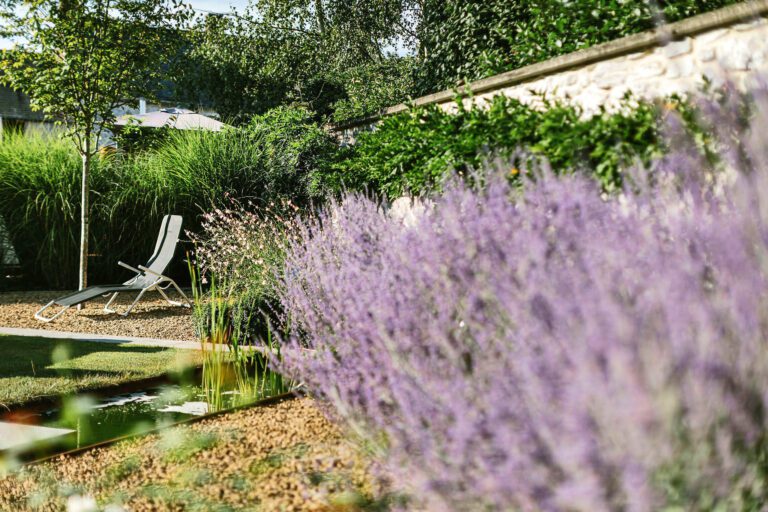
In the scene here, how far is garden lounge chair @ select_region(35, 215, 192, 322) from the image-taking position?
26.5 ft

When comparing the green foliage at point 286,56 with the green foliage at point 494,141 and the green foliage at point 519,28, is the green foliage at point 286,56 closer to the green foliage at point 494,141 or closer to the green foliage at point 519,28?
the green foliage at point 519,28

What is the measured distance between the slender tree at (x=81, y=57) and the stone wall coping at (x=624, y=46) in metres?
4.59

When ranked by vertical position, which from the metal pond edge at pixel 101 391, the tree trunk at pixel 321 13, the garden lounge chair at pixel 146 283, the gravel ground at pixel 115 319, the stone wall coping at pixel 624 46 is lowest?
the metal pond edge at pixel 101 391

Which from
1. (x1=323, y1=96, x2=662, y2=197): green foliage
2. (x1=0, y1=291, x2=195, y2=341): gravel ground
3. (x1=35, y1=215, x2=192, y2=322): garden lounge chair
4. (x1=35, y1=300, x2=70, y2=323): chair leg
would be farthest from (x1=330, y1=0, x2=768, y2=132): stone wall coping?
(x1=35, y1=300, x2=70, y2=323): chair leg

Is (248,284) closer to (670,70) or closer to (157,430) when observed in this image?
(157,430)

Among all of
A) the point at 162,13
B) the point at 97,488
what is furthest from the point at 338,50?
the point at 97,488

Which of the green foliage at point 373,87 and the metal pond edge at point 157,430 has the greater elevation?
the green foliage at point 373,87

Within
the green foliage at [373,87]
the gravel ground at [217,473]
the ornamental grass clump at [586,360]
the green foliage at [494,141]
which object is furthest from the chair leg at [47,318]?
the green foliage at [373,87]

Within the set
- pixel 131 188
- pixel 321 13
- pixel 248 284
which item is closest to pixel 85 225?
pixel 131 188

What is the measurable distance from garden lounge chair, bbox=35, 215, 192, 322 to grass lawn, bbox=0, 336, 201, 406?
1.06 meters

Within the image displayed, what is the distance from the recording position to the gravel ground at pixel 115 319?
766 cm

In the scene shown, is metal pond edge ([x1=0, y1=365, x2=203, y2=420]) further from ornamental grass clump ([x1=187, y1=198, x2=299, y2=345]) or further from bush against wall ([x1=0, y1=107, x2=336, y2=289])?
bush against wall ([x1=0, y1=107, x2=336, y2=289])

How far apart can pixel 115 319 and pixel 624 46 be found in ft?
20.5

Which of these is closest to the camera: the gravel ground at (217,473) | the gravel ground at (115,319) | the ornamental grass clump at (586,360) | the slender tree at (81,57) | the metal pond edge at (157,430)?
the ornamental grass clump at (586,360)
